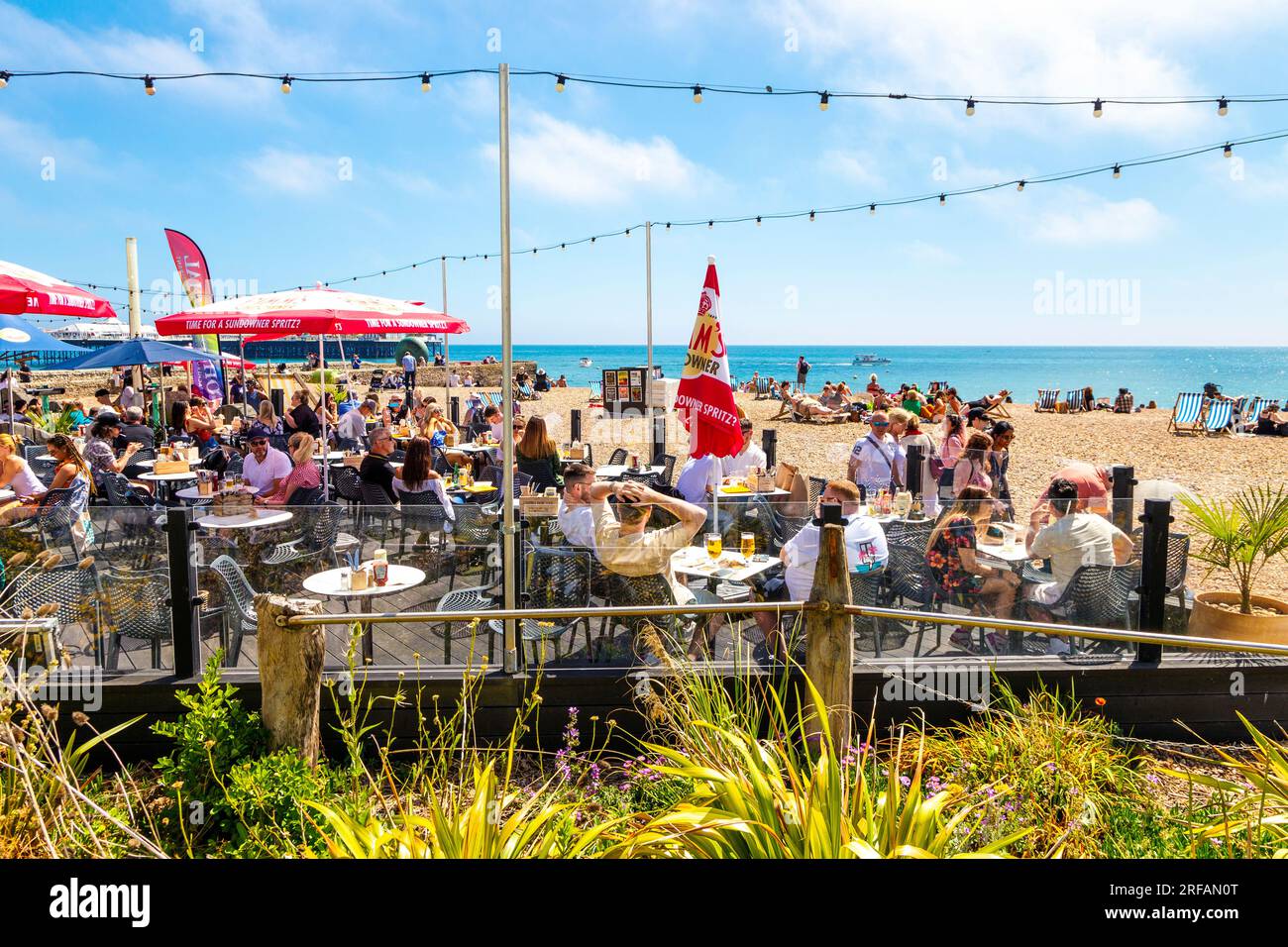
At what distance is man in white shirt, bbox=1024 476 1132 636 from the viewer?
16.1ft

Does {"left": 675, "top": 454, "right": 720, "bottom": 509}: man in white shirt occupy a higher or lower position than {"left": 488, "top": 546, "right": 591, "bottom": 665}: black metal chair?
higher

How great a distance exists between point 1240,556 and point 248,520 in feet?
19.1

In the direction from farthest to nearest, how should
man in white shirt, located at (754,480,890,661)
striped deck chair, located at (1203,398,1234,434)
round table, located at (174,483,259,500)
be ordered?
striped deck chair, located at (1203,398,1234,434) < round table, located at (174,483,259,500) < man in white shirt, located at (754,480,890,661)

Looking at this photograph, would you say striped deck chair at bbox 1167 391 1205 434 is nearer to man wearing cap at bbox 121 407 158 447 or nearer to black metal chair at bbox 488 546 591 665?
black metal chair at bbox 488 546 591 665

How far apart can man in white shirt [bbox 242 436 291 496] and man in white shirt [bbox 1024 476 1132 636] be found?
21.5 feet

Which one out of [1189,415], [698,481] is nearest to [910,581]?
[698,481]

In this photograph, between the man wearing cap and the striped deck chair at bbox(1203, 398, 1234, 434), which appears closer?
the man wearing cap

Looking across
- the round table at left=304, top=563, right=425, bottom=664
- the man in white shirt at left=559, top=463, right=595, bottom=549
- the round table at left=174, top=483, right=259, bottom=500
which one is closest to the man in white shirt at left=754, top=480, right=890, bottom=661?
the man in white shirt at left=559, top=463, right=595, bottom=549

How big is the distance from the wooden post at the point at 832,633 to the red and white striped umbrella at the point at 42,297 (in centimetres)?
620

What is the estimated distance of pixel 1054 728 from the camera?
3.82 metres

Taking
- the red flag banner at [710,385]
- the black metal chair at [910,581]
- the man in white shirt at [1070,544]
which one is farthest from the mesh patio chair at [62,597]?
the man in white shirt at [1070,544]

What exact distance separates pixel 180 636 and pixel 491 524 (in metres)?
1.73

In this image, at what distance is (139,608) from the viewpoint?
4.48 m
